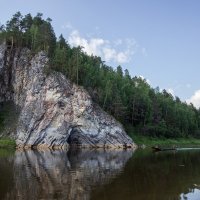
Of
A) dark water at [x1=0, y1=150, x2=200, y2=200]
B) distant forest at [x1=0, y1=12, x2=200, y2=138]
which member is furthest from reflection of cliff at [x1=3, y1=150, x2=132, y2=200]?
distant forest at [x1=0, y1=12, x2=200, y2=138]

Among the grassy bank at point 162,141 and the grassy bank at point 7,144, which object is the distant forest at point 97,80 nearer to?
the grassy bank at point 162,141

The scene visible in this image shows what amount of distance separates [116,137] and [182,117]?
60340 millimetres

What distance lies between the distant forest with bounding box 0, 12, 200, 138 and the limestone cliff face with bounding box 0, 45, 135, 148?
15.1ft

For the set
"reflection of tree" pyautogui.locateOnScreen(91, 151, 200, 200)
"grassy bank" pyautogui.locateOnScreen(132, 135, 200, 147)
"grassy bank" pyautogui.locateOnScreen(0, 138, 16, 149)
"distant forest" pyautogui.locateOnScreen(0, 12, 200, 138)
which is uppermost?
"distant forest" pyautogui.locateOnScreen(0, 12, 200, 138)

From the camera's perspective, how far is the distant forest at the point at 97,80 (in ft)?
378

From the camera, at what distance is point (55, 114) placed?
349ft

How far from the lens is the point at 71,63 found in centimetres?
11294

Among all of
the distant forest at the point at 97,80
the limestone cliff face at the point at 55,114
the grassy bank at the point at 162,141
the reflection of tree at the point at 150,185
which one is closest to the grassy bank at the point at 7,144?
the limestone cliff face at the point at 55,114

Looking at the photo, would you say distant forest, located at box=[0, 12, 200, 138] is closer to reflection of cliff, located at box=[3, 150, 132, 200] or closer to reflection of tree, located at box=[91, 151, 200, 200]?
reflection of cliff, located at box=[3, 150, 132, 200]

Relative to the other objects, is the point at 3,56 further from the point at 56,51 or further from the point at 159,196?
the point at 159,196

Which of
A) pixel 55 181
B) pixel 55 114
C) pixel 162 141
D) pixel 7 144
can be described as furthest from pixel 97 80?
pixel 55 181

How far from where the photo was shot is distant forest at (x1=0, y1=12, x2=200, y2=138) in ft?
378

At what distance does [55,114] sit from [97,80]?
982 inches

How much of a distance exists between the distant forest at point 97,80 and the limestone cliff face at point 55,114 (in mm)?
4617
